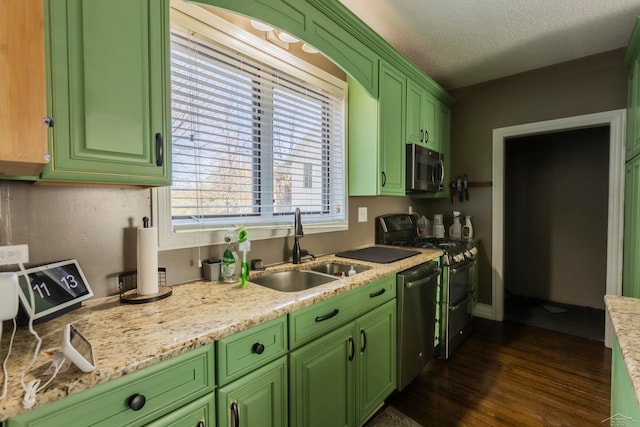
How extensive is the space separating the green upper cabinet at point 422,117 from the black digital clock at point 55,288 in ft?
7.96

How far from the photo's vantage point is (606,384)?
210cm

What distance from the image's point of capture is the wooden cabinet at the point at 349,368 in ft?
4.08

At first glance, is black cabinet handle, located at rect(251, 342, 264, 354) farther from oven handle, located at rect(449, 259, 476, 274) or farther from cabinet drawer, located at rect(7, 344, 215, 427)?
oven handle, located at rect(449, 259, 476, 274)

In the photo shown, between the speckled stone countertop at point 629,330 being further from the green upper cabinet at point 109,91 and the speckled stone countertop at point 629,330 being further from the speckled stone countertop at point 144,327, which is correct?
the green upper cabinet at point 109,91

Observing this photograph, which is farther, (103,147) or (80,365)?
(103,147)

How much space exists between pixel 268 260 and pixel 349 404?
0.90m

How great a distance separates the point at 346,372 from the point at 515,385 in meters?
1.47

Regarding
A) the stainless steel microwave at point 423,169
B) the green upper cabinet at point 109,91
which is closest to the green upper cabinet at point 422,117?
the stainless steel microwave at point 423,169

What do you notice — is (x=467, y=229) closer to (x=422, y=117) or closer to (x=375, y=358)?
(x=422, y=117)

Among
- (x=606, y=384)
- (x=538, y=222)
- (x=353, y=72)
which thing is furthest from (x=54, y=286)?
(x=538, y=222)

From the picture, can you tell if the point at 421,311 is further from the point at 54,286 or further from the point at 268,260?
the point at 54,286

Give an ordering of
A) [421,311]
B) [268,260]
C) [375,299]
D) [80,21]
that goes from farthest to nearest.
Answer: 1. [421,311]
2. [268,260]
3. [375,299]
4. [80,21]

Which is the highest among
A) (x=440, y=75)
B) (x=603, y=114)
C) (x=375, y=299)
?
(x=440, y=75)

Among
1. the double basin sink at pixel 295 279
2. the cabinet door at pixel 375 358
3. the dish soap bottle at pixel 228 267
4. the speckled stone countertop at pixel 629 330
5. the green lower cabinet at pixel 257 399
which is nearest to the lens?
the speckled stone countertop at pixel 629 330
